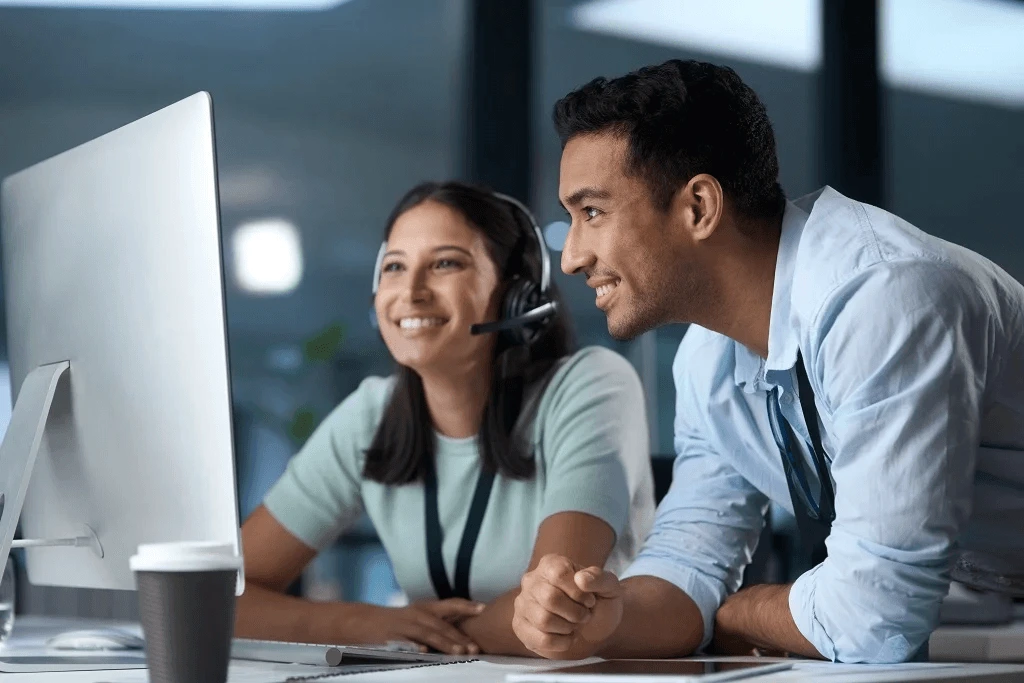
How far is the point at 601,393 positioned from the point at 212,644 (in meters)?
1.13

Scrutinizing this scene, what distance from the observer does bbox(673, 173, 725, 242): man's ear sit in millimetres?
1432

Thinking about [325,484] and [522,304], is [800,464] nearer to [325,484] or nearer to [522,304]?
[522,304]

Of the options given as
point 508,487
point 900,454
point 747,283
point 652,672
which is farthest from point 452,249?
point 652,672

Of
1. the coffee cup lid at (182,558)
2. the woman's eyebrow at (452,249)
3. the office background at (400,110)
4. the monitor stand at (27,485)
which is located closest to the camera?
the coffee cup lid at (182,558)

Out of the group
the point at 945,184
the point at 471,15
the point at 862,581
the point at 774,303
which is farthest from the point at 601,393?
the point at 945,184

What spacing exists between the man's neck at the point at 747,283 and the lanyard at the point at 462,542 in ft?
1.91

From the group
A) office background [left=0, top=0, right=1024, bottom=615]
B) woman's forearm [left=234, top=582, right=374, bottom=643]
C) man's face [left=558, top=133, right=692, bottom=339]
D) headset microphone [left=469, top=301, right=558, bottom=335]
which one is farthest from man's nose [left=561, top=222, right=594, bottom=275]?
office background [left=0, top=0, right=1024, bottom=615]

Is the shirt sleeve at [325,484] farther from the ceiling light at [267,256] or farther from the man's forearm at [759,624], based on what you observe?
the ceiling light at [267,256]

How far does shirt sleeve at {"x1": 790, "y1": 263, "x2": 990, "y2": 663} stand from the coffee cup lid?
663mm

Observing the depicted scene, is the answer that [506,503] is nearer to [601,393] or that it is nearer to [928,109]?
[601,393]

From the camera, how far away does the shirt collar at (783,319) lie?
1.33 m

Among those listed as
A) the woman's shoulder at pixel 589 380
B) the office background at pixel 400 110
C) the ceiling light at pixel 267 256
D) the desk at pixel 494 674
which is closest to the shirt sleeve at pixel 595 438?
the woman's shoulder at pixel 589 380

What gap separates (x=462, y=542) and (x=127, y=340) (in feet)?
2.93

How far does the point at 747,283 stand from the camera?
146 cm
